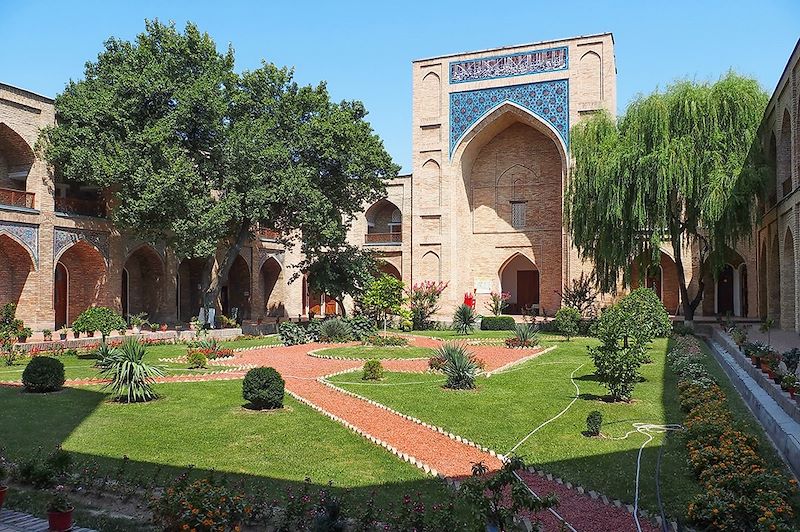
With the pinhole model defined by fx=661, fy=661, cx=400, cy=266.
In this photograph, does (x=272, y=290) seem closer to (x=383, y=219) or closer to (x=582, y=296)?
(x=383, y=219)

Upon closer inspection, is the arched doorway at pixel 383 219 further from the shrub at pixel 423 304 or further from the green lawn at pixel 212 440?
the green lawn at pixel 212 440

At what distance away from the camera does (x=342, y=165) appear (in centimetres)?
2194

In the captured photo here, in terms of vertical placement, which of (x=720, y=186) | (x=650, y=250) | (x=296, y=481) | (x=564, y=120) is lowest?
(x=296, y=481)

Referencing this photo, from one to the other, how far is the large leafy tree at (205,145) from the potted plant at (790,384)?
48.5 ft

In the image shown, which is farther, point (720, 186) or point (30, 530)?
point (720, 186)

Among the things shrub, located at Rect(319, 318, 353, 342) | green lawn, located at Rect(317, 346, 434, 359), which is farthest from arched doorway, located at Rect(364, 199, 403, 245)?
green lawn, located at Rect(317, 346, 434, 359)

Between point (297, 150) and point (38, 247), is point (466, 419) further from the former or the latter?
point (38, 247)

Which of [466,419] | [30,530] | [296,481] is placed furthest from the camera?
[466,419]

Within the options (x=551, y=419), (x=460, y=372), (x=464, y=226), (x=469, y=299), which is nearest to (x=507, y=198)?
(x=464, y=226)

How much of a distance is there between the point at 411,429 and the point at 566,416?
213 cm

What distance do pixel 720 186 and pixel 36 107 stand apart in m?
20.1

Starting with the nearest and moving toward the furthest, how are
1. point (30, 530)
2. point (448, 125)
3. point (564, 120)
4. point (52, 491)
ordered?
point (30, 530)
point (52, 491)
point (564, 120)
point (448, 125)

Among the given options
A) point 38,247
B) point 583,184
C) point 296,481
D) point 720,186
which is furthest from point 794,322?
point 38,247

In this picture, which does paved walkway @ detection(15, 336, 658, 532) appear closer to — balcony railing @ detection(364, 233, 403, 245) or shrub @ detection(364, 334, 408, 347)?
shrub @ detection(364, 334, 408, 347)
